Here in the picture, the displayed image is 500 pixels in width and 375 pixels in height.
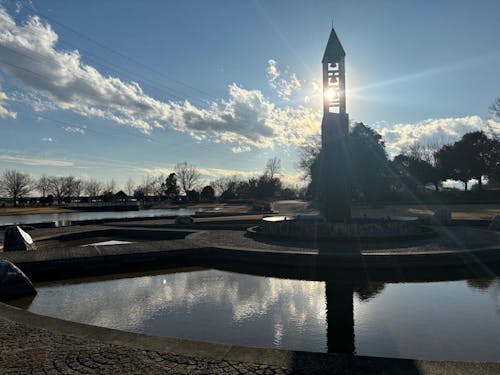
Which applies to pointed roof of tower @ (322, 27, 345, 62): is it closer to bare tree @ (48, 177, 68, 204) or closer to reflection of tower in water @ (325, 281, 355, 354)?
reflection of tower in water @ (325, 281, 355, 354)

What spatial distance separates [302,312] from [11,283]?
7075mm

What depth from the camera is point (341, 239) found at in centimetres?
1539

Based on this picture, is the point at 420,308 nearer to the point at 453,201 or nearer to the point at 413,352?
the point at 413,352

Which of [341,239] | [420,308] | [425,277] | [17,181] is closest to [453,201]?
[341,239]

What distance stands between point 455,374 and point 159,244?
41.2ft

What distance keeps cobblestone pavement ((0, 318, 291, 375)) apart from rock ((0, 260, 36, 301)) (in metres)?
4.04

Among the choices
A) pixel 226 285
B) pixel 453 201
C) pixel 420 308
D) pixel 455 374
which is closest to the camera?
pixel 455 374

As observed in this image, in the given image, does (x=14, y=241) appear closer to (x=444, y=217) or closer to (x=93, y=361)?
(x=93, y=361)

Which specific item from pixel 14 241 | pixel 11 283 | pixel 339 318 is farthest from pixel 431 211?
pixel 11 283

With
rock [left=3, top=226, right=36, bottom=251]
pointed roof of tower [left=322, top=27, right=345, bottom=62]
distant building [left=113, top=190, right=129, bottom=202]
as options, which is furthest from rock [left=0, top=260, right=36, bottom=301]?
distant building [left=113, top=190, right=129, bottom=202]

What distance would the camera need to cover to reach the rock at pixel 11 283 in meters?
8.98

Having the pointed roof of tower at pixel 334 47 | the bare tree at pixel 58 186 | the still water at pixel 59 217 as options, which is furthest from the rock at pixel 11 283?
the bare tree at pixel 58 186

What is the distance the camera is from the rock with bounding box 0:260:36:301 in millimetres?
8984

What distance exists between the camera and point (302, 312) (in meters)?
7.86
